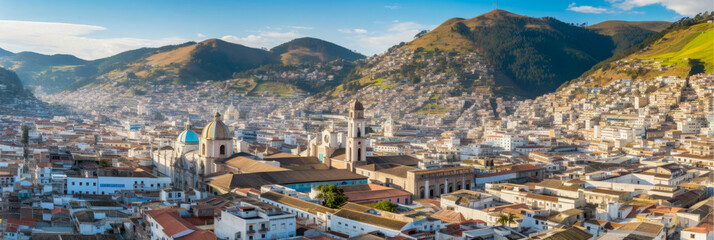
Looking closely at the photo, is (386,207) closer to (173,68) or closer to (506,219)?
(506,219)

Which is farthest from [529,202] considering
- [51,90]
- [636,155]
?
[51,90]

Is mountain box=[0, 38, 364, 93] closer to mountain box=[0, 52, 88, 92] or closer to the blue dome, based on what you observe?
mountain box=[0, 52, 88, 92]

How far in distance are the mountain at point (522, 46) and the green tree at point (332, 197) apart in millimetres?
89330

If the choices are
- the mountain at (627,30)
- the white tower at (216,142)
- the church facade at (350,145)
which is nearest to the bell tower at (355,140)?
the church facade at (350,145)

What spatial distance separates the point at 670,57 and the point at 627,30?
7814cm

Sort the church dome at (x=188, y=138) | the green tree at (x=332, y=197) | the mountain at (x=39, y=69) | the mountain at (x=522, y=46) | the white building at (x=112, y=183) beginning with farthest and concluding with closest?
the mountain at (x=39, y=69) → the mountain at (x=522, y=46) → the church dome at (x=188, y=138) → the white building at (x=112, y=183) → the green tree at (x=332, y=197)

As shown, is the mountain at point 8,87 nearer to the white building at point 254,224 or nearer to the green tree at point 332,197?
the green tree at point 332,197

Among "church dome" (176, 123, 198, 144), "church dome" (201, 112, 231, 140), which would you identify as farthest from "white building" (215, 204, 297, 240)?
"church dome" (176, 123, 198, 144)

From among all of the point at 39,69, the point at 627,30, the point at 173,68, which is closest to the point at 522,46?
the point at 627,30

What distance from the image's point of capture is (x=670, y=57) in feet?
288

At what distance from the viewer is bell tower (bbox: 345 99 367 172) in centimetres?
3762

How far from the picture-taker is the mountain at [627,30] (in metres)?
151

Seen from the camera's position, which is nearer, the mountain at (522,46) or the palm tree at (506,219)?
the palm tree at (506,219)

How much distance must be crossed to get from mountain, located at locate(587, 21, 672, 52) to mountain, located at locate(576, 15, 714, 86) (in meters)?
52.0
